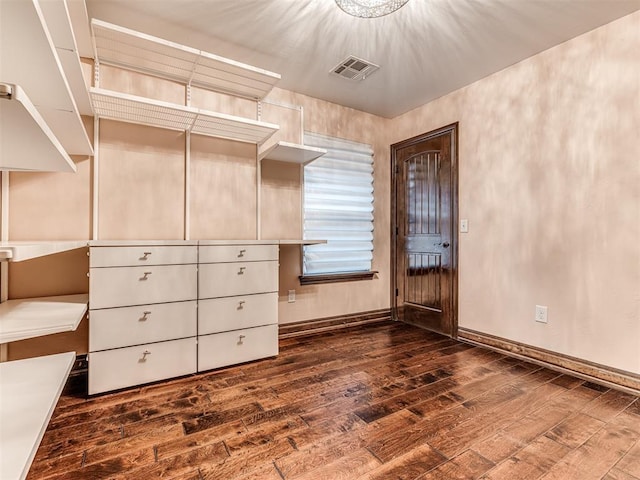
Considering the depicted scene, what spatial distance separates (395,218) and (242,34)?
2.42 m

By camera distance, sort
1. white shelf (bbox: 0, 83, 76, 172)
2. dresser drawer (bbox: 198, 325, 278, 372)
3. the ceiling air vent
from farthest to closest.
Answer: the ceiling air vent
dresser drawer (bbox: 198, 325, 278, 372)
white shelf (bbox: 0, 83, 76, 172)

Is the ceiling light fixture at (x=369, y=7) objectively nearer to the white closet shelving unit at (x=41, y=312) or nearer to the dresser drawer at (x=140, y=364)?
the white closet shelving unit at (x=41, y=312)

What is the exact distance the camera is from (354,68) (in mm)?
2771

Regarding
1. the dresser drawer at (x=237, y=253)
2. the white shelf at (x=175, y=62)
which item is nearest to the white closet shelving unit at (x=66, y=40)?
the white shelf at (x=175, y=62)

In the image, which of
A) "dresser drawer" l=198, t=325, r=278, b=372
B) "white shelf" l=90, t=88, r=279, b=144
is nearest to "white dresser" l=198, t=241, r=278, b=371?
"dresser drawer" l=198, t=325, r=278, b=372

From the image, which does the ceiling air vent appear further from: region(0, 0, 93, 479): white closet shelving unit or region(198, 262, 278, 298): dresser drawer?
region(0, 0, 93, 479): white closet shelving unit

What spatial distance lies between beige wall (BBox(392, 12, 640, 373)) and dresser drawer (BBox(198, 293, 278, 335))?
1848 mm

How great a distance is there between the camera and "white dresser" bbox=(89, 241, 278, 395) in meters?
2.00

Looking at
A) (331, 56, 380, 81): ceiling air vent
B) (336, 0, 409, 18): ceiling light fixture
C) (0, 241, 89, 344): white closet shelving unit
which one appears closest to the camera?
(0, 241, 89, 344): white closet shelving unit

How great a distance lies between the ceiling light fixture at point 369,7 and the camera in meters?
1.85

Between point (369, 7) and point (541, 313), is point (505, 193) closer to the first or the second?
point (541, 313)

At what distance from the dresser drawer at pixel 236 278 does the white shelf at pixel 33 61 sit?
119 centimetres

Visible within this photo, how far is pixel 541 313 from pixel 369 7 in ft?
8.11

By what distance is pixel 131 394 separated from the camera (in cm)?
201
